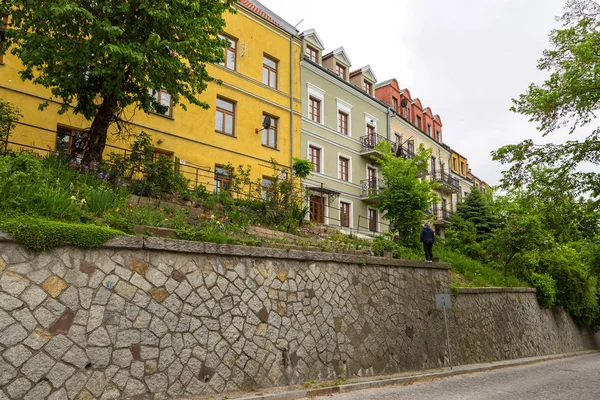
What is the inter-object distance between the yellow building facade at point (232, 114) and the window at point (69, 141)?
0.04 metres

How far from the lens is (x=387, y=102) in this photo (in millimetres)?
34125

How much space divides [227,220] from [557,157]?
33.7 feet

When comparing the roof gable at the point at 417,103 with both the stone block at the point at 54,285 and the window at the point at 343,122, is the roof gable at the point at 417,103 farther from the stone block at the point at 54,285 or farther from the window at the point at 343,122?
the stone block at the point at 54,285

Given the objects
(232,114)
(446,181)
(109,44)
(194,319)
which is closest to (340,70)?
(232,114)

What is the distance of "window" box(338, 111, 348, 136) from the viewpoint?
90.7 feet

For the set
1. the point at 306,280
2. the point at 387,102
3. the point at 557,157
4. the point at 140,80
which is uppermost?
the point at 387,102

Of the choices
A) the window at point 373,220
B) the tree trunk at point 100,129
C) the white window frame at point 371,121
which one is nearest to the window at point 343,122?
the white window frame at point 371,121

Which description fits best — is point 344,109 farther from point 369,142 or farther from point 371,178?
point 371,178

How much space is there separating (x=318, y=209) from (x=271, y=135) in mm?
4737

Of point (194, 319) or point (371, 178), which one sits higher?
point (371, 178)

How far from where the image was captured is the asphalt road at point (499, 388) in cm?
933

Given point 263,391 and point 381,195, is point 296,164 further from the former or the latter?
point 263,391

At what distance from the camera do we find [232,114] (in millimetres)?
21234

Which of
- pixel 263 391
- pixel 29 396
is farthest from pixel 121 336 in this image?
pixel 263 391
